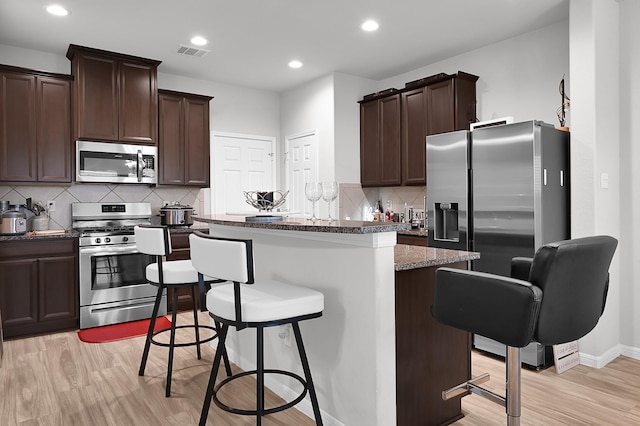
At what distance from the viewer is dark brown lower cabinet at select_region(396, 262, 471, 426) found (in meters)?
2.04

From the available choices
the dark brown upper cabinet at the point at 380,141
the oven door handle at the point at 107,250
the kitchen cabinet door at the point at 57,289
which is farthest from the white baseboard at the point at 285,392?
the dark brown upper cabinet at the point at 380,141

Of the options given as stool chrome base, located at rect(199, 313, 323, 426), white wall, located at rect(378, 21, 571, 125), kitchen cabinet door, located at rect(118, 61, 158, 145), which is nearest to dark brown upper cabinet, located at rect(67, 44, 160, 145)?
kitchen cabinet door, located at rect(118, 61, 158, 145)

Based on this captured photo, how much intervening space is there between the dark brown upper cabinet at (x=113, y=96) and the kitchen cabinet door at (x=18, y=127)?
0.37 metres

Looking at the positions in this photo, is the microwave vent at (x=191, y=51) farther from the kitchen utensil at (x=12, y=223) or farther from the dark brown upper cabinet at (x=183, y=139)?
the kitchen utensil at (x=12, y=223)

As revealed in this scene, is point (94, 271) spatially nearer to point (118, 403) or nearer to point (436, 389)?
point (118, 403)

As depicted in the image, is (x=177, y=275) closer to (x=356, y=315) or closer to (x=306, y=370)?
(x=306, y=370)

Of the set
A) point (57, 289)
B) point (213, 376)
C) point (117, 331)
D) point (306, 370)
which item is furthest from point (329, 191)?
point (57, 289)

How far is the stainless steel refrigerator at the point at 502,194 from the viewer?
3070 mm

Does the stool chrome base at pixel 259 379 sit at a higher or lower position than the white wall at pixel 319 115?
lower

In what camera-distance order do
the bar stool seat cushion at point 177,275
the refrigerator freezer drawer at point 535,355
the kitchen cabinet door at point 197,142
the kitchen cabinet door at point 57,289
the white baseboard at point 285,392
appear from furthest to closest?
the kitchen cabinet door at point 197,142 → the kitchen cabinet door at point 57,289 → the refrigerator freezer drawer at point 535,355 → the bar stool seat cushion at point 177,275 → the white baseboard at point 285,392

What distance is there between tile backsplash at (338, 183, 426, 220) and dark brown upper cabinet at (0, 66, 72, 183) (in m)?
2.97

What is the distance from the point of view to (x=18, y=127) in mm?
4012

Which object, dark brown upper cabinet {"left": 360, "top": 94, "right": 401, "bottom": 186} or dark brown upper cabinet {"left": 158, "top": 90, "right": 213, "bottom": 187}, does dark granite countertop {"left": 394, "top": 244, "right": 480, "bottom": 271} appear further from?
dark brown upper cabinet {"left": 158, "top": 90, "right": 213, "bottom": 187}

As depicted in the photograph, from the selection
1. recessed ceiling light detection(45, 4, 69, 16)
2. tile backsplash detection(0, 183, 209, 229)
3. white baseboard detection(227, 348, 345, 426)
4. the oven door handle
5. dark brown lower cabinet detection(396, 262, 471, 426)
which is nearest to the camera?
dark brown lower cabinet detection(396, 262, 471, 426)
